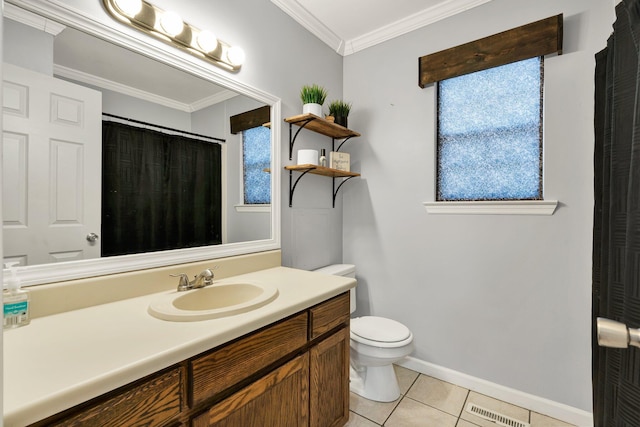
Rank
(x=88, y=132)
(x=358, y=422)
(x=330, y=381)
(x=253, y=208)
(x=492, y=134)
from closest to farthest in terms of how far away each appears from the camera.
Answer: (x=88, y=132) < (x=330, y=381) < (x=358, y=422) < (x=253, y=208) < (x=492, y=134)

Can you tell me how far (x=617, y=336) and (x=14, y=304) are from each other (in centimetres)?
160

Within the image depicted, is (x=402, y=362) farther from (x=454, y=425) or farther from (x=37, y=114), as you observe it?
(x=37, y=114)

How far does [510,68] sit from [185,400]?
2346mm

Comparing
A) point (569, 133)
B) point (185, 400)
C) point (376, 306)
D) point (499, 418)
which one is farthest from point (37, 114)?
point (499, 418)

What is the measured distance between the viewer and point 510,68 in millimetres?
1882

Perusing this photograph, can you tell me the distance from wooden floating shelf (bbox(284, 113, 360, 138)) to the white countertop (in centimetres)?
118

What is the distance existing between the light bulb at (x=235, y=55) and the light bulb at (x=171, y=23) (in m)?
0.28

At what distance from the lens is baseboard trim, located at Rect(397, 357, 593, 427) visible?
66.4 inches

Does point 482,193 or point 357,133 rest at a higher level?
point 357,133

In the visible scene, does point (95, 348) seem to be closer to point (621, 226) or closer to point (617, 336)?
point (617, 336)

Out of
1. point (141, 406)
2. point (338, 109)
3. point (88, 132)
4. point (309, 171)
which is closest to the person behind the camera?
point (141, 406)

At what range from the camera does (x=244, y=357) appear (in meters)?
1.04

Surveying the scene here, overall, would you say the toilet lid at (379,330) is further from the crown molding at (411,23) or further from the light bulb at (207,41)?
the crown molding at (411,23)

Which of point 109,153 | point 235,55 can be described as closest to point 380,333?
point 109,153
